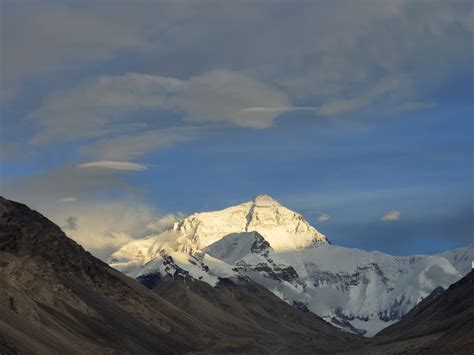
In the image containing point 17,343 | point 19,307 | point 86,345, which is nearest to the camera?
point 17,343

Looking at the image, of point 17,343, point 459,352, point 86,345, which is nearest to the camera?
point 17,343

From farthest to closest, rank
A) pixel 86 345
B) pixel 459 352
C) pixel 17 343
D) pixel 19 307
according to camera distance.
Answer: pixel 86 345 → pixel 19 307 → pixel 459 352 → pixel 17 343

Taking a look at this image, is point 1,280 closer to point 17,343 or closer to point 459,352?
point 17,343

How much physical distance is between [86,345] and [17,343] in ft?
168

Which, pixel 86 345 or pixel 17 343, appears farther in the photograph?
pixel 86 345

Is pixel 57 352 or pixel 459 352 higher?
pixel 459 352

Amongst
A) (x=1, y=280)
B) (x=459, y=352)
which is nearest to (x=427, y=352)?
(x=459, y=352)

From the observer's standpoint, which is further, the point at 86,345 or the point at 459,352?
the point at 86,345

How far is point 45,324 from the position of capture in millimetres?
189375

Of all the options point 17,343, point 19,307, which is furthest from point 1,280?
point 17,343

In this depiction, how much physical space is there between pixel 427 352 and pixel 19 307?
7450 centimetres

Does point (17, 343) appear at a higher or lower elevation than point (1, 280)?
lower

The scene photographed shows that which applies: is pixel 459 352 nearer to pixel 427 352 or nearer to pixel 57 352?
pixel 427 352

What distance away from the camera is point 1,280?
18338 cm
